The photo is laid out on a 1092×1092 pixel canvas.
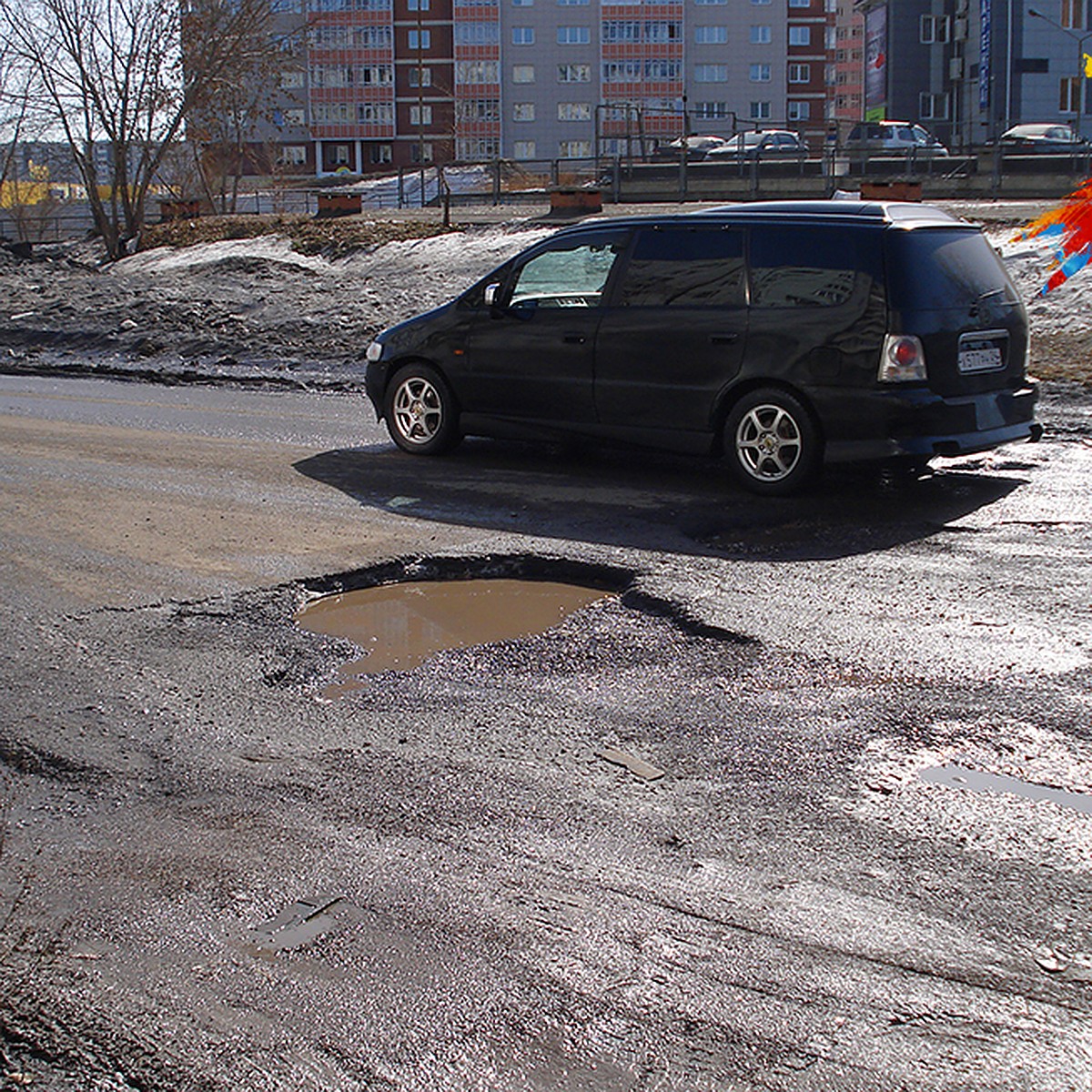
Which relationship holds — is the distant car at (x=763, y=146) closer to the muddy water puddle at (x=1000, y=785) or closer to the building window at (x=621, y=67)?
the muddy water puddle at (x=1000, y=785)

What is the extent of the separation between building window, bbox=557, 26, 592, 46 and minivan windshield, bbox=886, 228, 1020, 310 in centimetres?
9997

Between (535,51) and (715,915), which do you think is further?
(535,51)

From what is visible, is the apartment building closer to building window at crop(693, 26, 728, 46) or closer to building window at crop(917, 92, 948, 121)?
building window at crop(693, 26, 728, 46)

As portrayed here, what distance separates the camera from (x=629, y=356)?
30.6 ft

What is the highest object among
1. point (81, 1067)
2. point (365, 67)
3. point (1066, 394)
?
point (365, 67)

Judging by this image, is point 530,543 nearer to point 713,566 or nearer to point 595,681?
point 713,566

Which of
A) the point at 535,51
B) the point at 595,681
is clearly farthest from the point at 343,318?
the point at 535,51

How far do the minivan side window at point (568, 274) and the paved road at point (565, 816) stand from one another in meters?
2.32

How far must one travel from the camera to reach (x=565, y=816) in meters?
4.16

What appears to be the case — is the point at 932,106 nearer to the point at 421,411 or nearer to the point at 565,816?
the point at 421,411

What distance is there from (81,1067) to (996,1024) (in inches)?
76.7

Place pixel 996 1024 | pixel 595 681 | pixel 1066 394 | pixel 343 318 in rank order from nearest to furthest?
pixel 996 1024, pixel 595 681, pixel 1066 394, pixel 343 318

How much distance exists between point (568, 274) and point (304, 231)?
2054 cm

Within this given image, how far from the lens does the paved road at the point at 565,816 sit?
3021 millimetres
